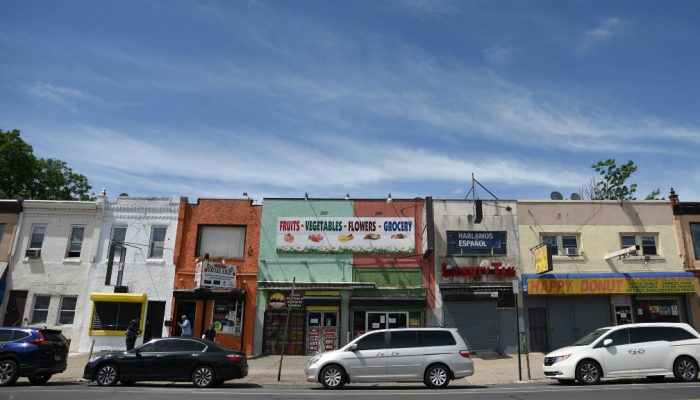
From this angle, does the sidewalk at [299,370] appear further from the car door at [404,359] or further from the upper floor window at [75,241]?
the upper floor window at [75,241]

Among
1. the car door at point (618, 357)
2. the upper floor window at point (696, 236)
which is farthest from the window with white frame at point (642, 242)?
the car door at point (618, 357)

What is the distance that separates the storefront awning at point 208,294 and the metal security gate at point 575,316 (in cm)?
1467

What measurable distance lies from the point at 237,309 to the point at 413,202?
10014mm

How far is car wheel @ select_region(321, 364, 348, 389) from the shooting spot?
13.9 metres

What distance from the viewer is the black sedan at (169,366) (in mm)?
14211

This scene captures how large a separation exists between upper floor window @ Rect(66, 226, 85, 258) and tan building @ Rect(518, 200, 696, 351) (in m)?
21.6

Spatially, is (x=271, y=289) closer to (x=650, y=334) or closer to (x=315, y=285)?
(x=315, y=285)

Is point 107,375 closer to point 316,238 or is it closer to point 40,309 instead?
point 316,238

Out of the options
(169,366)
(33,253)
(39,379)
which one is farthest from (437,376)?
(33,253)

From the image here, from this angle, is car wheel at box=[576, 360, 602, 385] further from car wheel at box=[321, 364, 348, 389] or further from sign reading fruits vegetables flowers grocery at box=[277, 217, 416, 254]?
sign reading fruits vegetables flowers grocery at box=[277, 217, 416, 254]

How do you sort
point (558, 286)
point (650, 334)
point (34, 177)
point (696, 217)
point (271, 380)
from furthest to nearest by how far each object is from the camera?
point (34, 177)
point (696, 217)
point (558, 286)
point (271, 380)
point (650, 334)

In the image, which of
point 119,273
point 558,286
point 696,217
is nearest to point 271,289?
point 119,273

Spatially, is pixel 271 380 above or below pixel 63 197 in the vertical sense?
below

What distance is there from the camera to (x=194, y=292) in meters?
23.4
